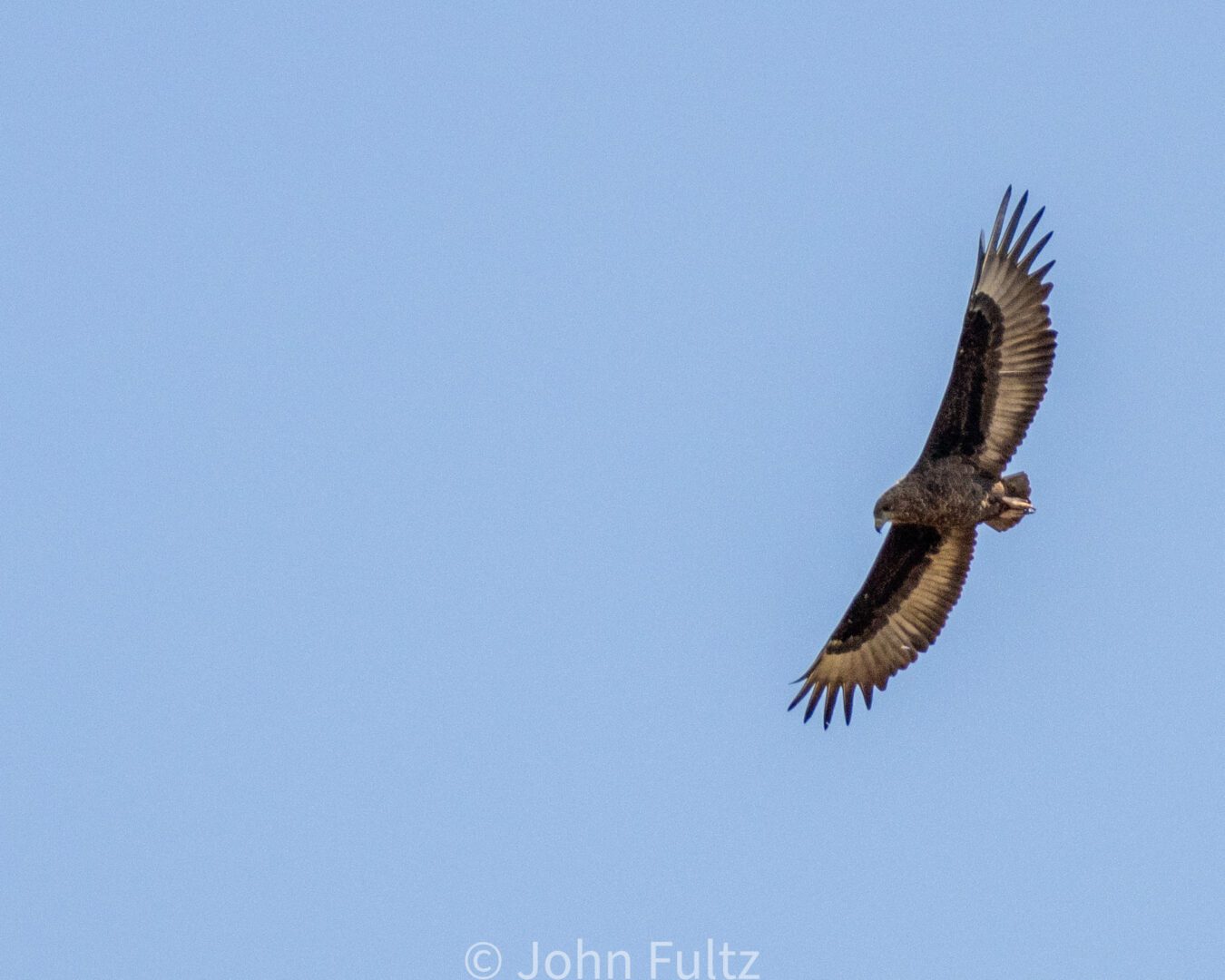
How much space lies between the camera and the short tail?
1733 centimetres

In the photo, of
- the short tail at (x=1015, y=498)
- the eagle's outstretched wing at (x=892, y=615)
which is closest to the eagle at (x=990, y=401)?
the short tail at (x=1015, y=498)

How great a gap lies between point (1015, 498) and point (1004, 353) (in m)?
1.26

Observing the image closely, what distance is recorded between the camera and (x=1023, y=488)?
1734 centimetres

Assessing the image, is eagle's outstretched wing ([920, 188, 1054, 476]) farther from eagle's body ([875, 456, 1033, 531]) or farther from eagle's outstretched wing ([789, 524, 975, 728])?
eagle's outstretched wing ([789, 524, 975, 728])

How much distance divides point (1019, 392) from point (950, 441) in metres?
0.73

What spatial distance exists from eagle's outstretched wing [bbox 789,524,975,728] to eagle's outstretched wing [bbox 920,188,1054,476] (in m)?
1.41

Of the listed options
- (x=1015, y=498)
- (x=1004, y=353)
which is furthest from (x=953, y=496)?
(x=1004, y=353)

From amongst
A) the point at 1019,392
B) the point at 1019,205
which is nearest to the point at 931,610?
the point at 1019,392

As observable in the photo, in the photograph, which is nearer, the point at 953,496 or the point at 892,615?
the point at 953,496

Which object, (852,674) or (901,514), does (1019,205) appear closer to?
(901,514)

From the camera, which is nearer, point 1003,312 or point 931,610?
point 1003,312

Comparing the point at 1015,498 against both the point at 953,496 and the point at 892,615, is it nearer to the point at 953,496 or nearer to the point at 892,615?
the point at 953,496

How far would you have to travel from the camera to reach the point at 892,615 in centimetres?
1888

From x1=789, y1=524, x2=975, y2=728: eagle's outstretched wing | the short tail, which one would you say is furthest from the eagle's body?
x1=789, y1=524, x2=975, y2=728: eagle's outstretched wing
